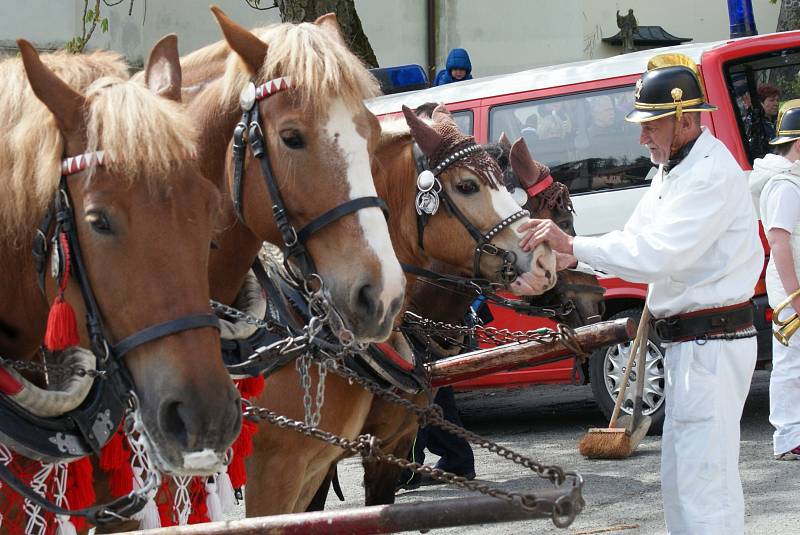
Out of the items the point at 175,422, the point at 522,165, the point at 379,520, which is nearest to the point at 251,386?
the point at 379,520

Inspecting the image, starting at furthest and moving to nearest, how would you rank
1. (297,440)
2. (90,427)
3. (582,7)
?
(582,7)
(297,440)
(90,427)

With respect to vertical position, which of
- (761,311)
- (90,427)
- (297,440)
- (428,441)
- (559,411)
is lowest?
(559,411)

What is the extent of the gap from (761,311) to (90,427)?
564 cm

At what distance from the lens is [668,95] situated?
4328mm

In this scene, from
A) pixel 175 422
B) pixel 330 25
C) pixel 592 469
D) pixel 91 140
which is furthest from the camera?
pixel 592 469

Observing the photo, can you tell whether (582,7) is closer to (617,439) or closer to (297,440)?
(617,439)

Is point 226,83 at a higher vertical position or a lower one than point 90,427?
higher

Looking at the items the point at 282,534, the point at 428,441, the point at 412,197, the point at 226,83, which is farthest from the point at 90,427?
the point at 428,441

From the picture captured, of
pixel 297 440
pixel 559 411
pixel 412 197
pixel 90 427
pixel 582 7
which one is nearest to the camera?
pixel 90 427

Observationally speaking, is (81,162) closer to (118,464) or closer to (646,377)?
(118,464)

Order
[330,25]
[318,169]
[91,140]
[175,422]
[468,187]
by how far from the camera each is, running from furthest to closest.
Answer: [468,187]
[330,25]
[318,169]
[91,140]
[175,422]

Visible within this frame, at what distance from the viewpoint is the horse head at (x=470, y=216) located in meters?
4.65

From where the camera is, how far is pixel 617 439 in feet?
17.0

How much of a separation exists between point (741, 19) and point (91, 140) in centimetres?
732
